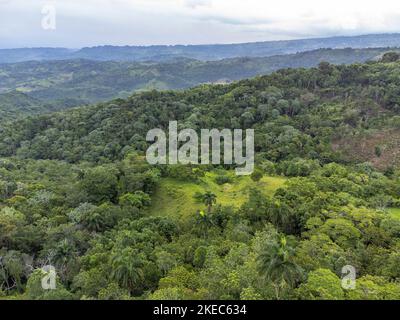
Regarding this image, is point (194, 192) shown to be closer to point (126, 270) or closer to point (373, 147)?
point (126, 270)

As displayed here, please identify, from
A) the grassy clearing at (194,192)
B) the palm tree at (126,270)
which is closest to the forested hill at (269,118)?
the grassy clearing at (194,192)

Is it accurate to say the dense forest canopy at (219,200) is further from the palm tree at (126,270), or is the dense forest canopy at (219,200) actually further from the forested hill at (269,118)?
the forested hill at (269,118)

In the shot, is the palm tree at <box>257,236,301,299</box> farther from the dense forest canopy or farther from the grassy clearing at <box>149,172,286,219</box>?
the grassy clearing at <box>149,172,286,219</box>

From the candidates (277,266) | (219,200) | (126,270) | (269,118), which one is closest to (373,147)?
(269,118)

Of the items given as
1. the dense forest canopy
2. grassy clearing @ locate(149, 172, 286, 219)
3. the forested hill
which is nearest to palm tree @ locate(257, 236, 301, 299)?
the dense forest canopy

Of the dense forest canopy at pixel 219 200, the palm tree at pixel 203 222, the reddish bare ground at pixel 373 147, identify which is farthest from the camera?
the reddish bare ground at pixel 373 147

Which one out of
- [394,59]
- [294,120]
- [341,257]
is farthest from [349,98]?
[341,257]

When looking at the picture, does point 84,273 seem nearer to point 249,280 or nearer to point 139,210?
point 249,280

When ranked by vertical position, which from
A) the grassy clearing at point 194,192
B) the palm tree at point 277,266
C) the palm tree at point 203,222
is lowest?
the grassy clearing at point 194,192
